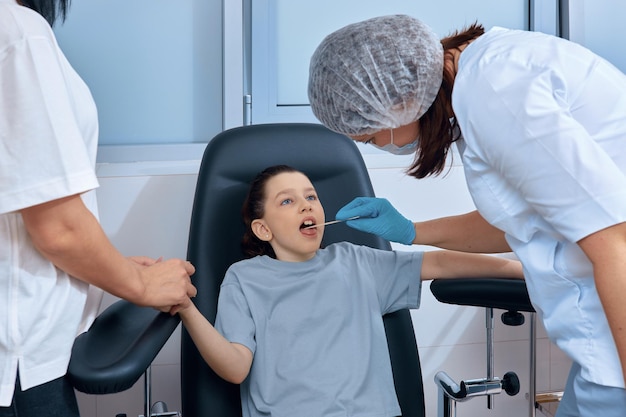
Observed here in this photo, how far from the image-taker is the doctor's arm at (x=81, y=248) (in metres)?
1.01

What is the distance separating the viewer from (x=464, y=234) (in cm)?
159

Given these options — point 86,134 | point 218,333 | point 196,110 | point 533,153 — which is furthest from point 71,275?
point 196,110

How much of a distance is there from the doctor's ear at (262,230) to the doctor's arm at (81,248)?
50 cm

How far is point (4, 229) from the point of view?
Answer: 3.39ft

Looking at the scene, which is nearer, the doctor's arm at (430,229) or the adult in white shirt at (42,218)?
the adult in white shirt at (42,218)

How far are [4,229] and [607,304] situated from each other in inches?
34.2

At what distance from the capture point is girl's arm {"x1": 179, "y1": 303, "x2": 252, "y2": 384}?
1458mm

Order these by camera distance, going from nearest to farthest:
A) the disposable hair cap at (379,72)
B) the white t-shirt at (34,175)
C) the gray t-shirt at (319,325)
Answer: the white t-shirt at (34,175), the disposable hair cap at (379,72), the gray t-shirt at (319,325)

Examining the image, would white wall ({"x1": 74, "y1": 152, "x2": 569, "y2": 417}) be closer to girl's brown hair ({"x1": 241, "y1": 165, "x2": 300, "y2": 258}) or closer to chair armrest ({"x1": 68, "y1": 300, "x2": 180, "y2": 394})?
girl's brown hair ({"x1": 241, "y1": 165, "x2": 300, "y2": 258})

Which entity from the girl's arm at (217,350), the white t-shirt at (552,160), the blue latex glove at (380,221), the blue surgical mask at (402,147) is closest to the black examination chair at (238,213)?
the girl's arm at (217,350)

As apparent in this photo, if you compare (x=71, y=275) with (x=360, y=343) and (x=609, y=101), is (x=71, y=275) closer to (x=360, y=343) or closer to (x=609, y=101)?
(x=360, y=343)

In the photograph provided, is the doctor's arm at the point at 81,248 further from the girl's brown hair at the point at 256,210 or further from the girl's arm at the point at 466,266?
the girl's arm at the point at 466,266

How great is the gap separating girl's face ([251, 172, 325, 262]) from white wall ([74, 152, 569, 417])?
0.45 m

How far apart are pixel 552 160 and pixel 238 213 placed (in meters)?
0.97
